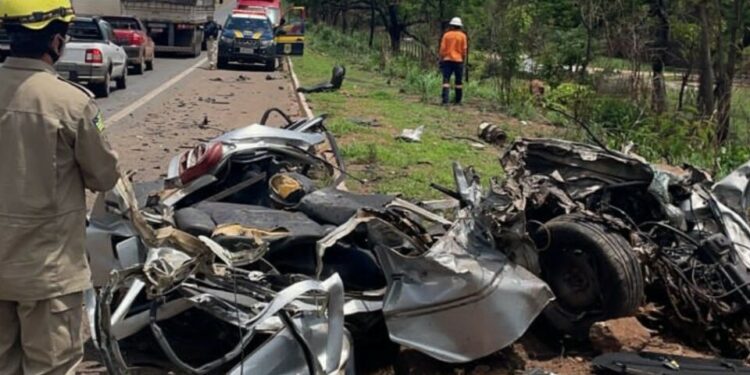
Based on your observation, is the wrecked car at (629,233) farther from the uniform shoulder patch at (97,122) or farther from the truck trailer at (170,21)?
the truck trailer at (170,21)

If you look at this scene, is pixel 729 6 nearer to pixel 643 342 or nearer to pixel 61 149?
pixel 643 342

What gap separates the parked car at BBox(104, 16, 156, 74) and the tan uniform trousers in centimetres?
2176

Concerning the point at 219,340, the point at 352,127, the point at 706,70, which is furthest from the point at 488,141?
the point at 219,340

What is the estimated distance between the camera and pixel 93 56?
18.1 metres

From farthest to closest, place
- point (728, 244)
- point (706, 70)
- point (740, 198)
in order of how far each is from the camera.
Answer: point (706, 70) < point (740, 198) < point (728, 244)

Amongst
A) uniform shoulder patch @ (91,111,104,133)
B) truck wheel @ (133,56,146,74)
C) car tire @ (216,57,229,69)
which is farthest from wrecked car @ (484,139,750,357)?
car tire @ (216,57,229,69)

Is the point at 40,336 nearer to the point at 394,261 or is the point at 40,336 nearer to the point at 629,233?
the point at 394,261

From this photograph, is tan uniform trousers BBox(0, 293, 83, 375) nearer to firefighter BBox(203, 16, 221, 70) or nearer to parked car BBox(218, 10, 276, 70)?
parked car BBox(218, 10, 276, 70)

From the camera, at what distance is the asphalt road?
17.6m

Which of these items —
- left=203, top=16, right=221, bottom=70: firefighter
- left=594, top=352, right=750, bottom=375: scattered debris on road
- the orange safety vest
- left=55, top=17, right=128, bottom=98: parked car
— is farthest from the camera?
left=203, top=16, right=221, bottom=70: firefighter

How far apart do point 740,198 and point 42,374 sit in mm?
4811

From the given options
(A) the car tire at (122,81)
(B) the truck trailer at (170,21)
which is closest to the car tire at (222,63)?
(B) the truck trailer at (170,21)

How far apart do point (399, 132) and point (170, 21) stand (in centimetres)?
2111

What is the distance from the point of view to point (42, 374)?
3430mm
